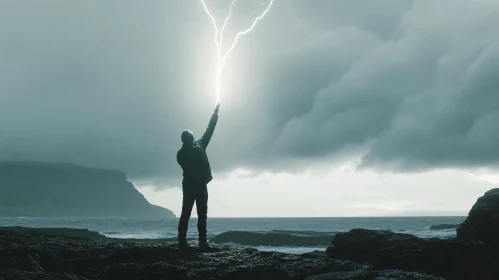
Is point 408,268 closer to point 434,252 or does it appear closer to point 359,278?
point 434,252

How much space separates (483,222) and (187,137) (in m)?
8.96

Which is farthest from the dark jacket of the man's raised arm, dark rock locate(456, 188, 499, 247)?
dark rock locate(456, 188, 499, 247)

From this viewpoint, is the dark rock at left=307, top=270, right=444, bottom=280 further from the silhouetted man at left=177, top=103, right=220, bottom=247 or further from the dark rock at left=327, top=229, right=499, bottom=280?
the silhouetted man at left=177, top=103, right=220, bottom=247

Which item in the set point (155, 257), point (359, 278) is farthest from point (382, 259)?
point (155, 257)

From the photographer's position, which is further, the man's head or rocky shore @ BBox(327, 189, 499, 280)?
the man's head

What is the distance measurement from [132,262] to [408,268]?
5.22 m

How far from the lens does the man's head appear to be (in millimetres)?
9836

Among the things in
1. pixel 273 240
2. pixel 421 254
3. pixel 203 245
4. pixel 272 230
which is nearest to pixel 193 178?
pixel 203 245

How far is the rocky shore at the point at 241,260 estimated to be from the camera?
7.29 meters

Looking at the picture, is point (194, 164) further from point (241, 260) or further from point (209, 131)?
point (241, 260)

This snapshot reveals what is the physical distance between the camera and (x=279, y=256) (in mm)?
8367

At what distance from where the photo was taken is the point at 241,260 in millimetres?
8039

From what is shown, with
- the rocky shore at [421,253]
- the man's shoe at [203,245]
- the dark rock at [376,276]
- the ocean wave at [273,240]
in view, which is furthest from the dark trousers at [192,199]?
the ocean wave at [273,240]

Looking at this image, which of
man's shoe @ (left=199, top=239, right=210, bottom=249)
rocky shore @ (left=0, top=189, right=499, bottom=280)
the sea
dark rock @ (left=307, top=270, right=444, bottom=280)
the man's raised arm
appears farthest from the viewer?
the sea
